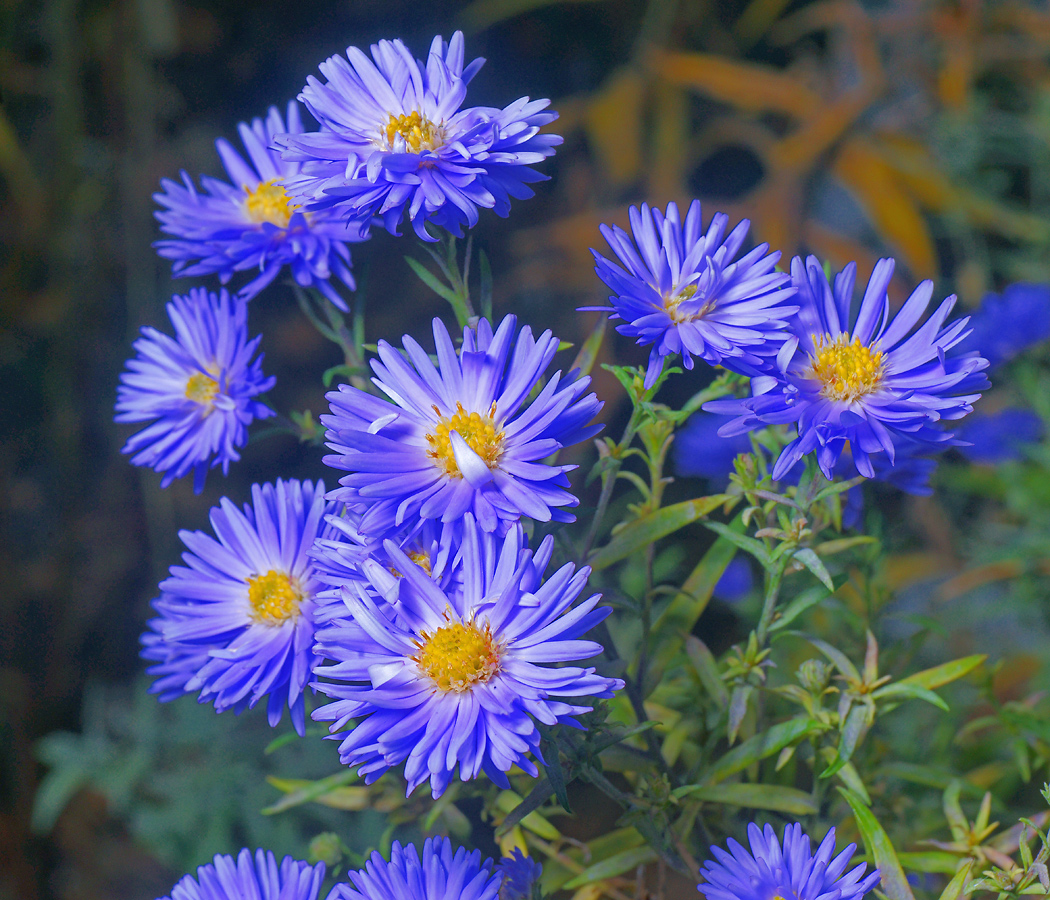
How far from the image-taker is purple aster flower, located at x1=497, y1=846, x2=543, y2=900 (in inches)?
15.8

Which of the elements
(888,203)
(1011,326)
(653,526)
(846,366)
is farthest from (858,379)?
(888,203)

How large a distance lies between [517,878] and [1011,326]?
0.80 m

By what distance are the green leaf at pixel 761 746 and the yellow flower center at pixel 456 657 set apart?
0.54ft

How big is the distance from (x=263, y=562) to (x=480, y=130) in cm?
24

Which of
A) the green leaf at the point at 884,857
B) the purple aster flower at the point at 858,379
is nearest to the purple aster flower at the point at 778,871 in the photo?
the green leaf at the point at 884,857

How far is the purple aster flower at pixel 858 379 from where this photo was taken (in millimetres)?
374

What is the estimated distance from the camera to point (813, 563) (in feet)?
1.31

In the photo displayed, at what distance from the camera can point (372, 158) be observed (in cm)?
37

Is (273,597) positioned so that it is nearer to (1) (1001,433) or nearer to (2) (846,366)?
(2) (846,366)

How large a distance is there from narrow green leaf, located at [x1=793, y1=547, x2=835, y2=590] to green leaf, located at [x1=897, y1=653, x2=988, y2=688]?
109 mm

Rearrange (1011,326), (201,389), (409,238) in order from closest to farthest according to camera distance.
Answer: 1. (201,389)
2. (1011,326)
3. (409,238)

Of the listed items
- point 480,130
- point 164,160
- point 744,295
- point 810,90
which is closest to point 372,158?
point 480,130

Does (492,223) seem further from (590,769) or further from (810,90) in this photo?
(590,769)

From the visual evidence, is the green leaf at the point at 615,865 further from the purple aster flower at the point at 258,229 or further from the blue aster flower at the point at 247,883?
the purple aster flower at the point at 258,229
